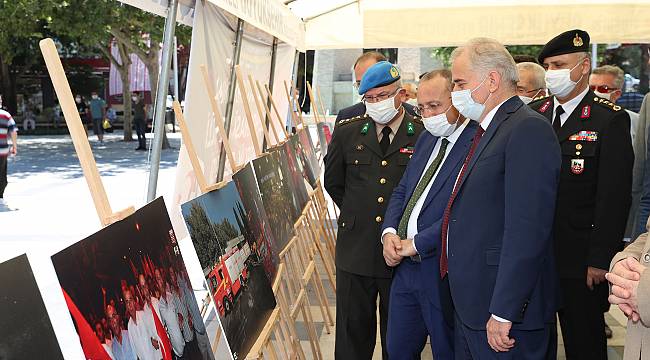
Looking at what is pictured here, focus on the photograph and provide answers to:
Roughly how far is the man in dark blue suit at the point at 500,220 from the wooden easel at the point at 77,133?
1.24 metres

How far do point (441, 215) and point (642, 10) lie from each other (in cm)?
531

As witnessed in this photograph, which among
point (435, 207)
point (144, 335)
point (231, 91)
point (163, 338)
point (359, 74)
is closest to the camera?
point (144, 335)

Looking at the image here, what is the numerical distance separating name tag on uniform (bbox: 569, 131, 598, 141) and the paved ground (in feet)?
5.65

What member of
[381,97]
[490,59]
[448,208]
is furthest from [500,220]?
[381,97]

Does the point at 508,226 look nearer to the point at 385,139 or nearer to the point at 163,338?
the point at 163,338

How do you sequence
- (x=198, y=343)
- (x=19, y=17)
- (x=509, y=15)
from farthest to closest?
(x=19, y=17), (x=509, y=15), (x=198, y=343)

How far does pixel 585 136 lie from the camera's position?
3.44 metres

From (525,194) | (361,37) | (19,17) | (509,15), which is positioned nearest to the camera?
(525,194)

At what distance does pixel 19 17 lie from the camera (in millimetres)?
17656

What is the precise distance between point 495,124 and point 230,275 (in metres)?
1.05

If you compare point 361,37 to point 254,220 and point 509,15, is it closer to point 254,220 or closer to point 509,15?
point 509,15

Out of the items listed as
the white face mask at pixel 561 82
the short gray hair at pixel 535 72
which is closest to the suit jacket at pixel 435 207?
the white face mask at pixel 561 82

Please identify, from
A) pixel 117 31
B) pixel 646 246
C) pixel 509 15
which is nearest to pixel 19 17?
pixel 117 31

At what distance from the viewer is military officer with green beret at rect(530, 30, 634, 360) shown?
3340 mm
